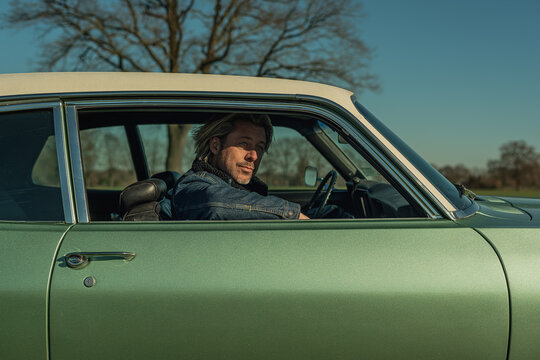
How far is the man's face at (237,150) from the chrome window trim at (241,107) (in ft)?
1.81

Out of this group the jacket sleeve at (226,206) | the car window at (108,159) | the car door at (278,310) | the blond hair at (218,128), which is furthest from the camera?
the car window at (108,159)

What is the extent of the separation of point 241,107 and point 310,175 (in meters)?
1.40

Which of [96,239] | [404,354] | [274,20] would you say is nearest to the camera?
[404,354]

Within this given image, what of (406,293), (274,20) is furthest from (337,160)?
(274,20)

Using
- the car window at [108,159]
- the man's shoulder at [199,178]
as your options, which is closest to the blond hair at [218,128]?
the man's shoulder at [199,178]

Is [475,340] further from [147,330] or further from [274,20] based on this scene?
[274,20]

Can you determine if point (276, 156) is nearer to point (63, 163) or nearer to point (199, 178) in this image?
point (199, 178)

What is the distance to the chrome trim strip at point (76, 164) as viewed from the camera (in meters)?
1.76

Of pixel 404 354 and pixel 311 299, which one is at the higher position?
pixel 311 299

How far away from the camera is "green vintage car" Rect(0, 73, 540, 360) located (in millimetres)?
1525

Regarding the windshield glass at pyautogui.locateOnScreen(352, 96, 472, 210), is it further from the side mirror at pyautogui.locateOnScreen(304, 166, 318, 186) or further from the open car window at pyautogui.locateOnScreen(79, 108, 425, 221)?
the side mirror at pyautogui.locateOnScreen(304, 166, 318, 186)

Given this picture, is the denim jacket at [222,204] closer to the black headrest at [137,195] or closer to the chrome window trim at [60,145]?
the black headrest at [137,195]

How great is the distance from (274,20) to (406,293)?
59.8 ft

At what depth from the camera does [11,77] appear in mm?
1863
